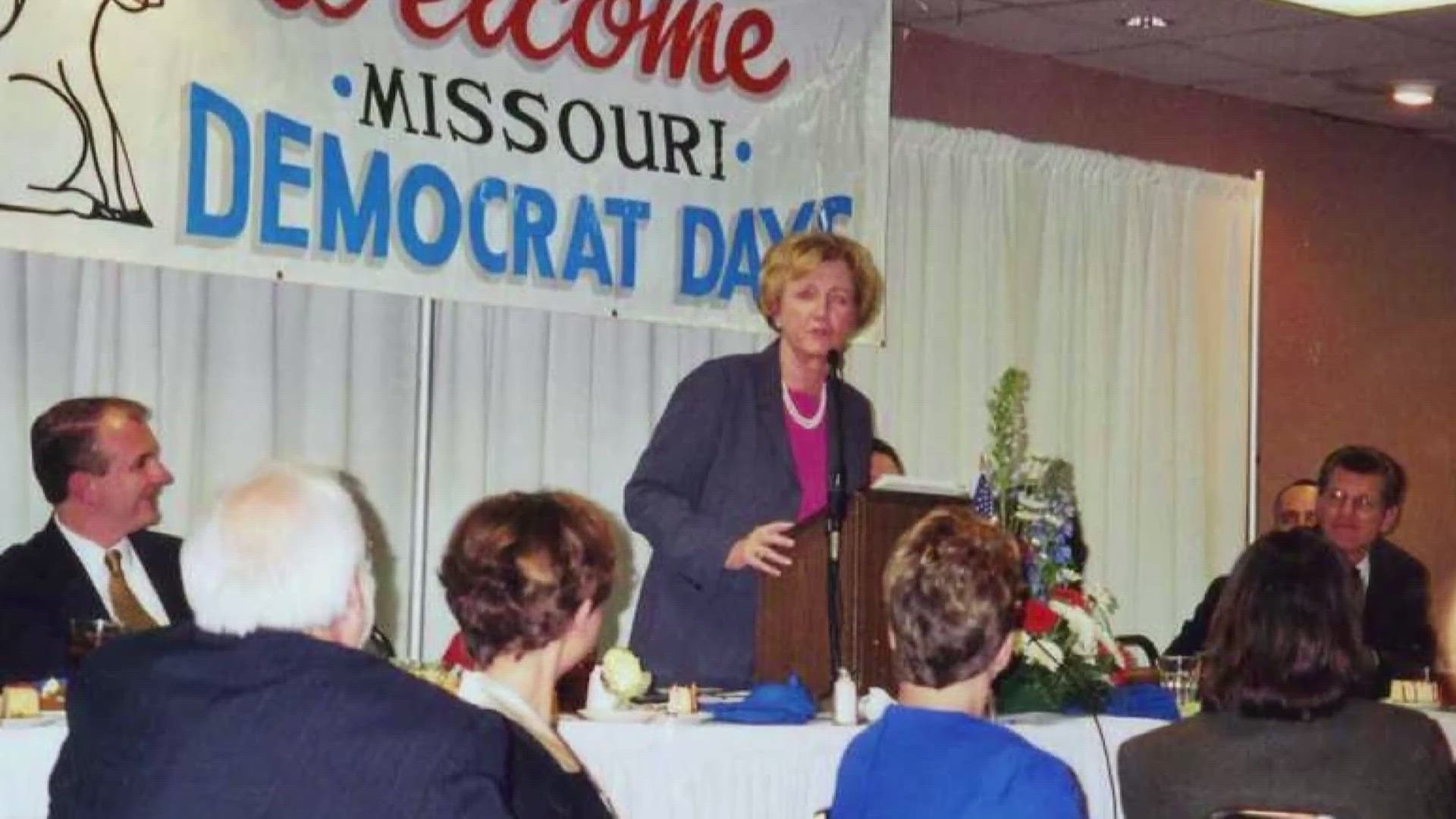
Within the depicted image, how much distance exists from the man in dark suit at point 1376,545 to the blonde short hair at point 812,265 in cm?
202

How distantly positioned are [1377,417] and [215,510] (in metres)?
7.77

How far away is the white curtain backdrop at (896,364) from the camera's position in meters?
5.75

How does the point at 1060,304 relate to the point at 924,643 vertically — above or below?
above

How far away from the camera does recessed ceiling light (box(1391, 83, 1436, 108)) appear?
8422 millimetres

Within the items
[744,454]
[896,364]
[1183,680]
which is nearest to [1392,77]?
[896,364]

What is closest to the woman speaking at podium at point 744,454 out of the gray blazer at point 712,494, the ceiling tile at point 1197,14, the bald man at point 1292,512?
the gray blazer at point 712,494

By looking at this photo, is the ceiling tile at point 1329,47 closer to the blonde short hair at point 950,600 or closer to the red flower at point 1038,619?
the red flower at point 1038,619

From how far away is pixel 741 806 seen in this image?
3410 millimetres

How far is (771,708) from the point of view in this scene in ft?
11.6

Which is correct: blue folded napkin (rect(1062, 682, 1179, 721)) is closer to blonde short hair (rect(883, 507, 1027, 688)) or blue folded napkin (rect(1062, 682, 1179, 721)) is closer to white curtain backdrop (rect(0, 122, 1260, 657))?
blonde short hair (rect(883, 507, 1027, 688))

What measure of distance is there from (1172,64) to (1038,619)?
15.1 feet

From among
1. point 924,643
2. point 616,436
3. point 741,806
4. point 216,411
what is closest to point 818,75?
point 616,436

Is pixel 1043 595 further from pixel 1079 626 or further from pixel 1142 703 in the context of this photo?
pixel 1142 703

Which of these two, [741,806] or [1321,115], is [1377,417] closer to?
[1321,115]
